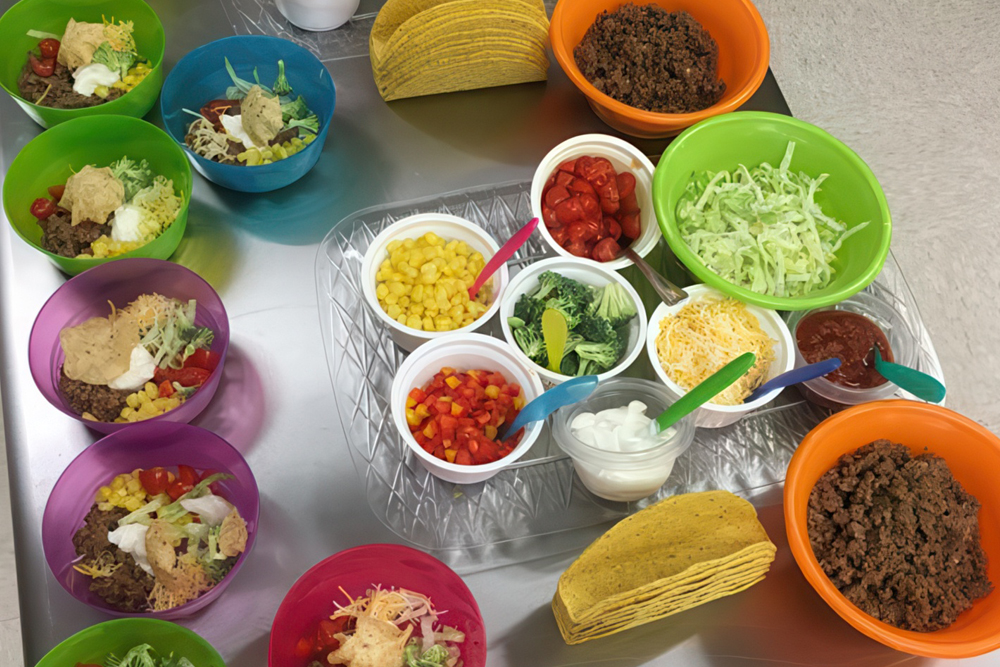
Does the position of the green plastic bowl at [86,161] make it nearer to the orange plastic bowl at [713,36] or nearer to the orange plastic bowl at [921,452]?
the orange plastic bowl at [713,36]

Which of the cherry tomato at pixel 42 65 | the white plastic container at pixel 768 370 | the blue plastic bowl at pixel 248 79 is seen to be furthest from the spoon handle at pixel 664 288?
the cherry tomato at pixel 42 65

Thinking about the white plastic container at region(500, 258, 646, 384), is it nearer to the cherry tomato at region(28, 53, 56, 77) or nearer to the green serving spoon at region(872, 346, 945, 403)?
the green serving spoon at region(872, 346, 945, 403)

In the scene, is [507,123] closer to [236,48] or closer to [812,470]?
[236,48]

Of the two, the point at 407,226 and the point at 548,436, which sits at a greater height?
the point at 407,226

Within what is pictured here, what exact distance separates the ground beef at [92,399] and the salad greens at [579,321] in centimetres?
89

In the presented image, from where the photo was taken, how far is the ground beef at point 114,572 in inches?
55.1

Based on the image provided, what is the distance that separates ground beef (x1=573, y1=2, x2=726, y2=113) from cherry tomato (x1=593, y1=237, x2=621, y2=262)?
452mm

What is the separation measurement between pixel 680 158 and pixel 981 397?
1.67 metres

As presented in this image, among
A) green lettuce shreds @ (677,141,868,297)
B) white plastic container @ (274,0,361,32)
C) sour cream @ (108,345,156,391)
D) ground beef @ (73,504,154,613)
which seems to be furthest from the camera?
white plastic container @ (274,0,361,32)

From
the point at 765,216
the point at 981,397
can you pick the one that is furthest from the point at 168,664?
the point at 981,397

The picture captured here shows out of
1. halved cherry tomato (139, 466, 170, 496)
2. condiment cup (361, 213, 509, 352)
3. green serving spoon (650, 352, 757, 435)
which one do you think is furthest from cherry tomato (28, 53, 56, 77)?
green serving spoon (650, 352, 757, 435)

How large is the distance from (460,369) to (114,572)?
31.9 inches

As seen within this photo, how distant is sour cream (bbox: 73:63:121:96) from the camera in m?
1.93

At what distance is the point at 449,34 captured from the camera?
193cm
